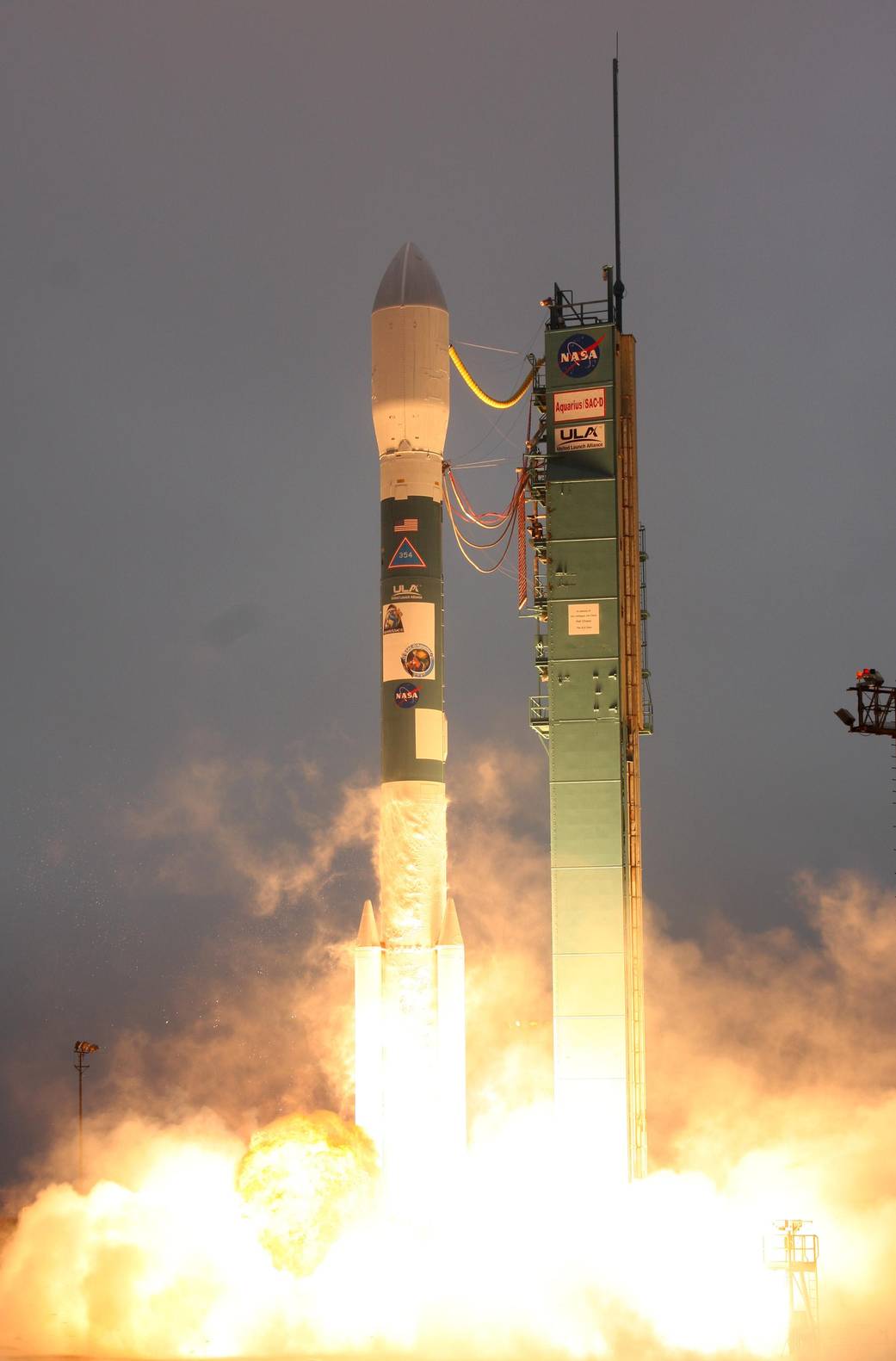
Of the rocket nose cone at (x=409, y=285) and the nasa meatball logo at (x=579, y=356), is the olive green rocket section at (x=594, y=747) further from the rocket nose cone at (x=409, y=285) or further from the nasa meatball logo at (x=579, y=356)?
the rocket nose cone at (x=409, y=285)

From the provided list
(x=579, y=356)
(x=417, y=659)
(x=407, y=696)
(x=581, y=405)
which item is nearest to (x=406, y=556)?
(x=417, y=659)

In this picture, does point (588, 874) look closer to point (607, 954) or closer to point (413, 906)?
point (607, 954)

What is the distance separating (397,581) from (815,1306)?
18.7 metres

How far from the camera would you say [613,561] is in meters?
43.3

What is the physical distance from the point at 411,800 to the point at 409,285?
464 inches

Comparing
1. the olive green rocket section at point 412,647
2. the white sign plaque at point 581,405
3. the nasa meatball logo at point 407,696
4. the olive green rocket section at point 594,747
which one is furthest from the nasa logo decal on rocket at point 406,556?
the white sign plaque at point 581,405

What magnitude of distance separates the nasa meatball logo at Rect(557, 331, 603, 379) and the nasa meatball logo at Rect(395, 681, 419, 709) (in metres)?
Result: 8.84

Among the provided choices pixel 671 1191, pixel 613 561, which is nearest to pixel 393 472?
pixel 613 561

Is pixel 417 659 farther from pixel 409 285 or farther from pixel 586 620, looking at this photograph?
pixel 409 285

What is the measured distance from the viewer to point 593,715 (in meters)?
43.1

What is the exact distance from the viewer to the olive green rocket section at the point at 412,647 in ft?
133

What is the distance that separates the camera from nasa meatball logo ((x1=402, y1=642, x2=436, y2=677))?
40.8 metres

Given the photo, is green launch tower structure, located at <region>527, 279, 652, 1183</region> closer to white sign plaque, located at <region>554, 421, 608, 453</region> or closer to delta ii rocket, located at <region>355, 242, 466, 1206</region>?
white sign plaque, located at <region>554, 421, 608, 453</region>

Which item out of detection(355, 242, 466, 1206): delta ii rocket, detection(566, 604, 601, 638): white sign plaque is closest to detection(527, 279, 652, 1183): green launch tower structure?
detection(566, 604, 601, 638): white sign plaque
